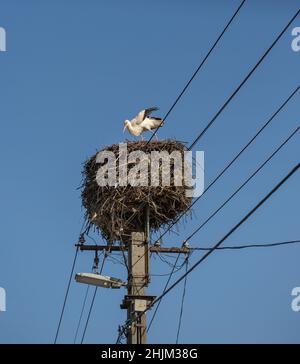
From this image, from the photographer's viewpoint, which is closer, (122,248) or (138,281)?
(138,281)

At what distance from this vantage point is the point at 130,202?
1295 cm

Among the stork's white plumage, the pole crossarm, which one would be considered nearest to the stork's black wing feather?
the stork's white plumage

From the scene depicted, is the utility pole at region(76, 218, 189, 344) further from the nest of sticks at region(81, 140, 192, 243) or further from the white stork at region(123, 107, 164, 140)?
the white stork at region(123, 107, 164, 140)

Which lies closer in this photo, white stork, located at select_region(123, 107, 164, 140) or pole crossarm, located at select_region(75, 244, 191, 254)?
pole crossarm, located at select_region(75, 244, 191, 254)

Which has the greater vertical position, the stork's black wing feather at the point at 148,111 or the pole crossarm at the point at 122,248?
the stork's black wing feather at the point at 148,111

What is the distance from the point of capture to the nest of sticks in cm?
1276

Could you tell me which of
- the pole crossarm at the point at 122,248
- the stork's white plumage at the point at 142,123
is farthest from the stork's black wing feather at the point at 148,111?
the pole crossarm at the point at 122,248

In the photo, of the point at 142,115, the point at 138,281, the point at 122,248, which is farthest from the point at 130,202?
the point at 142,115

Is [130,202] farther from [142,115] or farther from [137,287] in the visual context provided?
[142,115]

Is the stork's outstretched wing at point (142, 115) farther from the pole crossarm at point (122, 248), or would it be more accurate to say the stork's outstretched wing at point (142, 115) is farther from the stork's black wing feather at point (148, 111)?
the pole crossarm at point (122, 248)

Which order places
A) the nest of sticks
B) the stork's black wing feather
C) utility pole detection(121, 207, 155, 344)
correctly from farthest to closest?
the stork's black wing feather → the nest of sticks → utility pole detection(121, 207, 155, 344)

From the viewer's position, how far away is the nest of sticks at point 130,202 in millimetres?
12758
